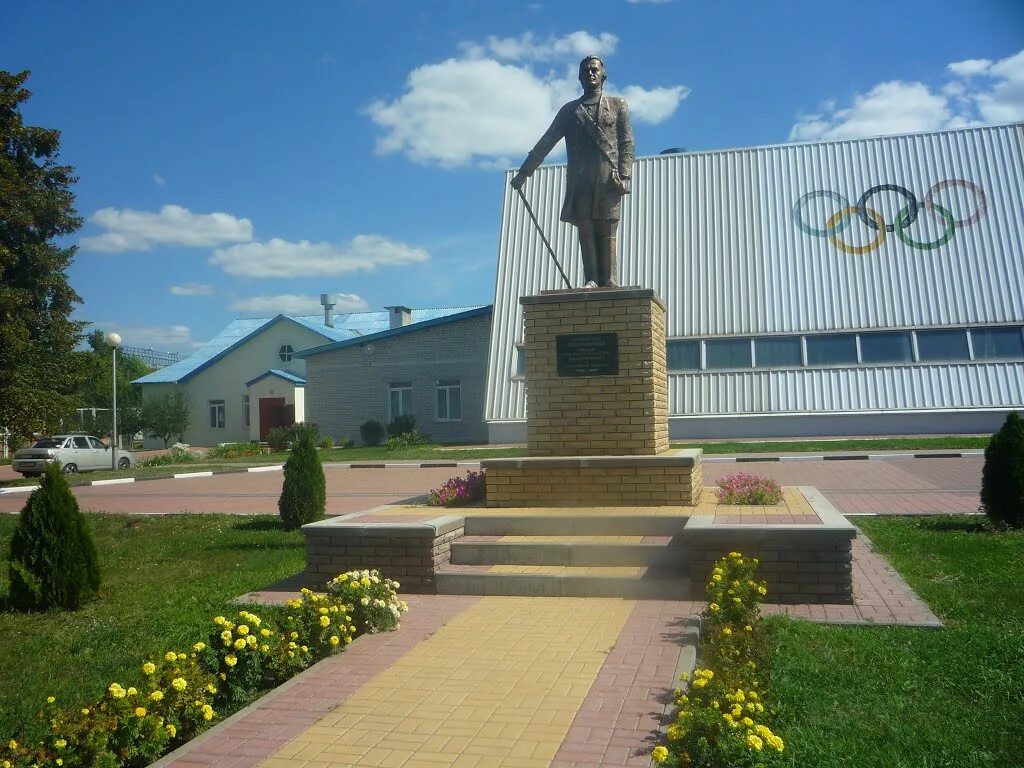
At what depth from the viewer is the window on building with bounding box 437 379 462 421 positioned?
34906mm

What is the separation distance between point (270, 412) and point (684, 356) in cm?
1997

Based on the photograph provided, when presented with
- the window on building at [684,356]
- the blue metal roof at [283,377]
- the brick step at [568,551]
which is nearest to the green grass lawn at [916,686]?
the brick step at [568,551]

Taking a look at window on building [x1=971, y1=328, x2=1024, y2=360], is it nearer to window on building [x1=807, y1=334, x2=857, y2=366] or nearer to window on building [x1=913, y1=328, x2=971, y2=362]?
window on building [x1=913, y1=328, x2=971, y2=362]

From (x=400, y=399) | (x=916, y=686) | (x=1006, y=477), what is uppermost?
(x=400, y=399)

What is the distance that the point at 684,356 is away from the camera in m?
29.4

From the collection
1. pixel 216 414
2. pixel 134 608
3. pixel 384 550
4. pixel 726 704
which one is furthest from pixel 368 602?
pixel 216 414

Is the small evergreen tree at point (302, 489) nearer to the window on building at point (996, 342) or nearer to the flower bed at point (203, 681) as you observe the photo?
the flower bed at point (203, 681)

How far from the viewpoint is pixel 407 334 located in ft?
117

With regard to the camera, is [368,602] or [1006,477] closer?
[368,602]

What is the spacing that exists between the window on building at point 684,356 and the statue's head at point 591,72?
19.8 meters

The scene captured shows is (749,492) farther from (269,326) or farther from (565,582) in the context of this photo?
(269,326)

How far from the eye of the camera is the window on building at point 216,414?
144 feet

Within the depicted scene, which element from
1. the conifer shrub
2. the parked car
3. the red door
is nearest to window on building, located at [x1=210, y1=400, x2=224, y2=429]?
the red door

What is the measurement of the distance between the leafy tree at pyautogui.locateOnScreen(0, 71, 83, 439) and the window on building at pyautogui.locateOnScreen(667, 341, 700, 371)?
1786 centimetres
